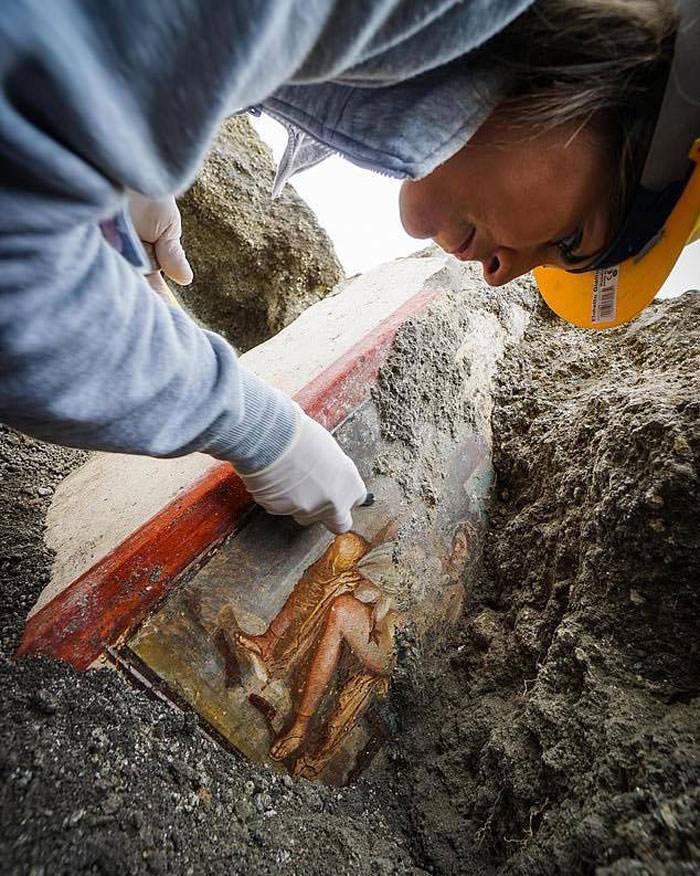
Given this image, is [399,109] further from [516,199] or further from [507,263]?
[507,263]

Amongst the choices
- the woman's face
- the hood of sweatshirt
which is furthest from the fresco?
the hood of sweatshirt

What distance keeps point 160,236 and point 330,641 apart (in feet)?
4.00

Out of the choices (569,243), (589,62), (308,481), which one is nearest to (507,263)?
(569,243)

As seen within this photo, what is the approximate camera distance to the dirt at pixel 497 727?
69 cm

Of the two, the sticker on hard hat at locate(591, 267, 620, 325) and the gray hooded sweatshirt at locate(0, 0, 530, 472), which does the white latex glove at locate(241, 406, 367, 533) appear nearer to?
the gray hooded sweatshirt at locate(0, 0, 530, 472)

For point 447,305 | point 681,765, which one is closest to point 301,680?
point 681,765

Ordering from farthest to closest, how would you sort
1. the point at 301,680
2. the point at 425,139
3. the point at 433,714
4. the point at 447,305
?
the point at 447,305 → the point at 433,714 → the point at 301,680 → the point at 425,139

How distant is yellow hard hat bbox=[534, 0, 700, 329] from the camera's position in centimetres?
62

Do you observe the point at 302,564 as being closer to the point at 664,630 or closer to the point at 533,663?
the point at 533,663

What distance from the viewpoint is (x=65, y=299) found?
0.48 metres

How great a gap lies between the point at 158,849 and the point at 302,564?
51 centimetres

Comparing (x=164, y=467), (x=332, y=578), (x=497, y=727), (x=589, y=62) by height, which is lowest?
(x=497, y=727)

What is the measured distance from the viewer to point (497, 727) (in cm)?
100

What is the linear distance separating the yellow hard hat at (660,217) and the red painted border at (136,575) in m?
0.89
